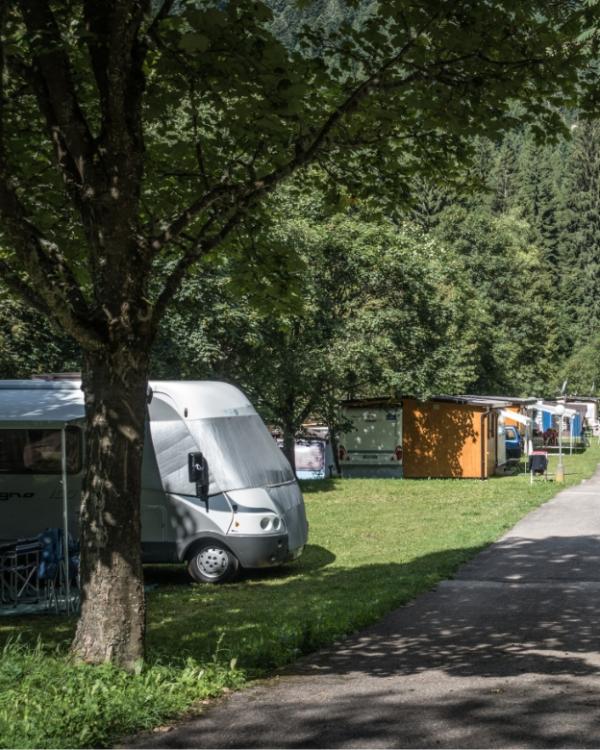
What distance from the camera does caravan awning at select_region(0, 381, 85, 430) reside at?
46.0 ft

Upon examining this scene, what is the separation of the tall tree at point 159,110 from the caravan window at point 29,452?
6296 mm

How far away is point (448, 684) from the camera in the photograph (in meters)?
7.26

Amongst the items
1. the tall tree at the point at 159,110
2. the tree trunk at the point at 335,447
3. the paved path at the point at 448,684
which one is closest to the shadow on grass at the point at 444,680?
the paved path at the point at 448,684

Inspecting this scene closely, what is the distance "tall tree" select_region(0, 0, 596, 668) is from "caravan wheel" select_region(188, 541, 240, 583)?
6.77 metres

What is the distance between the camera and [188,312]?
2525 cm

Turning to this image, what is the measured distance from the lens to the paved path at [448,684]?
589 centimetres

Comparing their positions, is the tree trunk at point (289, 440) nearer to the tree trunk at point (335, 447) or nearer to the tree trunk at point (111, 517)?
the tree trunk at point (335, 447)

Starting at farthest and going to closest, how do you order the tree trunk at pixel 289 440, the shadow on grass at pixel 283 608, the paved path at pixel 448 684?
the tree trunk at pixel 289 440 < the shadow on grass at pixel 283 608 < the paved path at pixel 448 684

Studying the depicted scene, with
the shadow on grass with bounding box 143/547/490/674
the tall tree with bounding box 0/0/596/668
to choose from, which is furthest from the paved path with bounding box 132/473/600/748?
the tall tree with bounding box 0/0/596/668

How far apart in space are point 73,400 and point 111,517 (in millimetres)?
7481

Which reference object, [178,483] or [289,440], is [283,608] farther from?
[289,440]

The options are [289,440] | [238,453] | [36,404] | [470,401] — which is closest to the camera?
[36,404]

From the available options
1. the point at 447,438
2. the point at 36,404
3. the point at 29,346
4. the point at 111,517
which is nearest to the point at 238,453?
the point at 36,404

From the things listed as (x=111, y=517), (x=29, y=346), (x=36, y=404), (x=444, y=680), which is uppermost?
(x=29, y=346)
